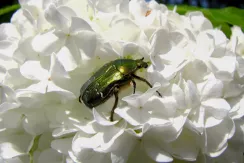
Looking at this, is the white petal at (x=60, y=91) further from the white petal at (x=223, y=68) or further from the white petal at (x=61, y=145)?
the white petal at (x=223, y=68)

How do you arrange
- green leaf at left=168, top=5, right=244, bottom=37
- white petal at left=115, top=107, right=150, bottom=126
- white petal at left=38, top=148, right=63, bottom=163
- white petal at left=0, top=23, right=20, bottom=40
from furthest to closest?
green leaf at left=168, top=5, right=244, bottom=37 → white petal at left=0, top=23, right=20, bottom=40 → white petal at left=38, top=148, right=63, bottom=163 → white petal at left=115, top=107, right=150, bottom=126

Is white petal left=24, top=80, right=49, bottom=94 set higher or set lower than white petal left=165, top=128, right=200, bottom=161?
higher

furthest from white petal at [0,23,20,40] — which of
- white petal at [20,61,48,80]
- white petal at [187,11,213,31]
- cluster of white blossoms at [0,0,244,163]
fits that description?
white petal at [187,11,213,31]

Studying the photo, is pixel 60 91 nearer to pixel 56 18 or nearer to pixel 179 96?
pixel 56 18

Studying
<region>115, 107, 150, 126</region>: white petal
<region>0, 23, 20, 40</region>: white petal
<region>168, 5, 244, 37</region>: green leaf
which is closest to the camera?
<region>115, 107, 150, 126</region>: white petal

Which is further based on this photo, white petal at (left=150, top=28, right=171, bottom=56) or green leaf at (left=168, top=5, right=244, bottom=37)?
green leaf at (left=168, top=5, right=244, bottom=37)

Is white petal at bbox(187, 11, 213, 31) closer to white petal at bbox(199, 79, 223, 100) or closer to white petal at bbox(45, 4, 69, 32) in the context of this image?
white petal at bbox(199, 79, 223, 100)
